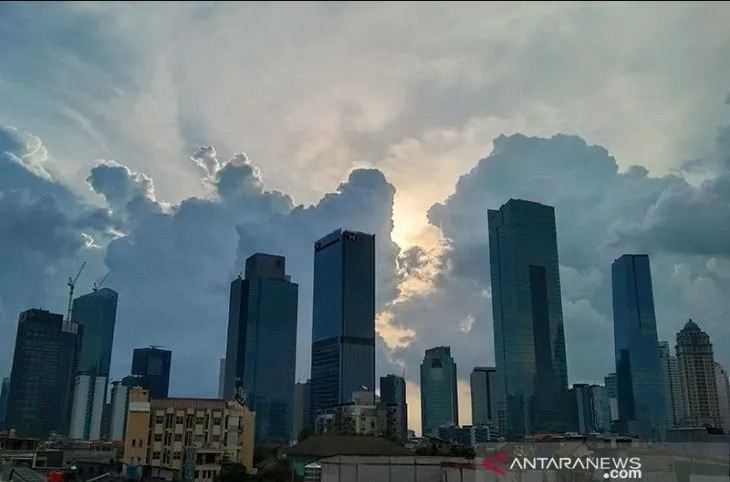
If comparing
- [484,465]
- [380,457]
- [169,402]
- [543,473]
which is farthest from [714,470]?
[169,402]

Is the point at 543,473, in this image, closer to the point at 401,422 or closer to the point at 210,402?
the point at 210,402

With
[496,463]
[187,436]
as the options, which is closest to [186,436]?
[187,436]

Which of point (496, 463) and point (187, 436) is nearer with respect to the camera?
point (496, 463)

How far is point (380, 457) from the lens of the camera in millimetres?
38812

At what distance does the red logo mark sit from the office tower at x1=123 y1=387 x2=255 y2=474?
44.0 meters

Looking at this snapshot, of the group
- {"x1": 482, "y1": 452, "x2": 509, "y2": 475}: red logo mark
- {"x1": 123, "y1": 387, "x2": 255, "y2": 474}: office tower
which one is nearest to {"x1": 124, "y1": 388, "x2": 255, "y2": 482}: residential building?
{"x1": 123, "y1": 387, "x2": 255, "y2": 474}: office tower

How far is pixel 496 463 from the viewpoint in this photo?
105ft

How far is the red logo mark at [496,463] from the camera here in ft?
103

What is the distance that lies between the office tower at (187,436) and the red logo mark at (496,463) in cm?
4395

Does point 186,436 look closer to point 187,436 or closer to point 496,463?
point 187,436

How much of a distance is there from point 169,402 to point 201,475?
9219mm

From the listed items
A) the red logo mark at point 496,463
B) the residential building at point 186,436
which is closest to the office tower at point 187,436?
the residential building at point 186,436

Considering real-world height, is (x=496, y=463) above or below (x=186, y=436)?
below

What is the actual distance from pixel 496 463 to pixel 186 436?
51.0m
